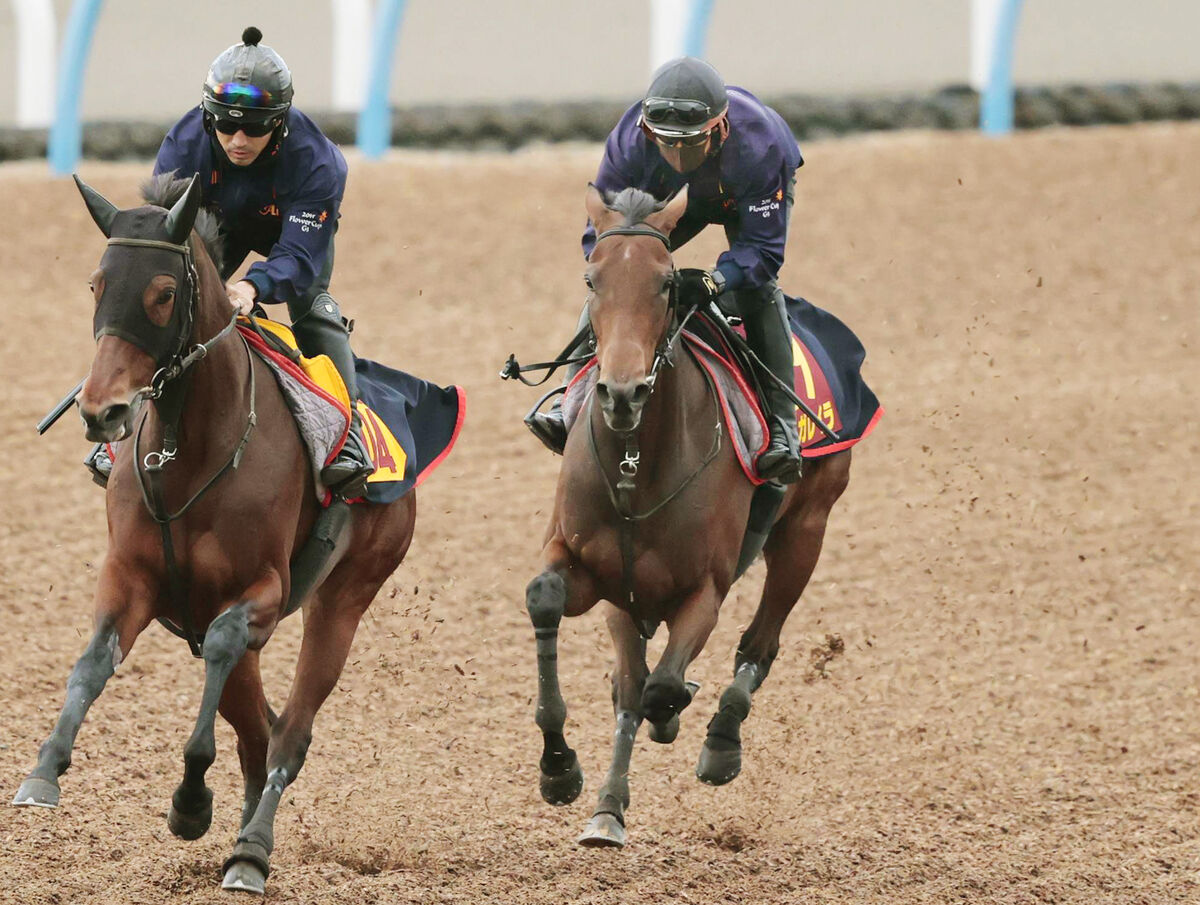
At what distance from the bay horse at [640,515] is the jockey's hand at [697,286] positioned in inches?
8.8

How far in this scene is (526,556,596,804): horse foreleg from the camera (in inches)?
265

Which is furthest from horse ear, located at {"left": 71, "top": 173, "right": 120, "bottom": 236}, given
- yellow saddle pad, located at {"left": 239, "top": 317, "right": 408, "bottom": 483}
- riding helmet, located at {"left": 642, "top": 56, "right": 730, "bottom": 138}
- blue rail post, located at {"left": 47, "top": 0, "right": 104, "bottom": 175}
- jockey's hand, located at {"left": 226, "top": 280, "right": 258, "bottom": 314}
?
blue rail post, located at {"left": 47, "top": 0, "right": 104, "bottom": 175}

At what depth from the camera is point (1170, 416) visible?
44.9ft

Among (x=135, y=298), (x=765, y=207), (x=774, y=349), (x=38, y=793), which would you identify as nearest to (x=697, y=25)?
(x=774, y=349)

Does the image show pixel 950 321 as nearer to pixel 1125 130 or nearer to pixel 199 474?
pixel 1125 130

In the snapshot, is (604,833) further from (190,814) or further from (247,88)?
(247,88)

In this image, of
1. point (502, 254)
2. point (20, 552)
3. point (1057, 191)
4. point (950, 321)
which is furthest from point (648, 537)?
point (1057, 191)

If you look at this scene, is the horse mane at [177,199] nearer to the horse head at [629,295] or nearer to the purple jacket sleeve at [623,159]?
the horse head at [629,295]

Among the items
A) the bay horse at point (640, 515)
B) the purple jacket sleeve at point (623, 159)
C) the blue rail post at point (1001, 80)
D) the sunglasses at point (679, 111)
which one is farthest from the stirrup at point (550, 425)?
the blue rail post at point (1001, 80)

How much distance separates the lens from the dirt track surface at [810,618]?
25.3 feet

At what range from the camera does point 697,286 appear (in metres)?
7.06

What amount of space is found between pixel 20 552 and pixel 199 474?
5.14m

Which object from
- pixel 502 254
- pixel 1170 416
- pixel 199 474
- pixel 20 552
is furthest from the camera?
pixel 502 254

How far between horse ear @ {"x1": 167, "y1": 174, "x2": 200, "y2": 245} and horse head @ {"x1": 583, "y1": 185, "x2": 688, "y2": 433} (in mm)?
1384
